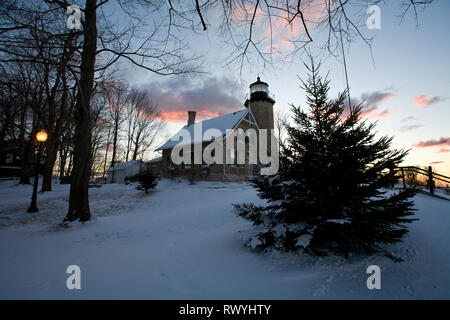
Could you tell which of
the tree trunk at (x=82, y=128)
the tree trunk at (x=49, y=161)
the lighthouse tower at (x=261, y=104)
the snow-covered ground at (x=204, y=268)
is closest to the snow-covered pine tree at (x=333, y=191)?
the snow-covered ground at (x=204, y=268)

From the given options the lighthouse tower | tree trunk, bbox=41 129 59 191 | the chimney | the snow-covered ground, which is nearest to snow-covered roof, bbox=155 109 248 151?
the chimney

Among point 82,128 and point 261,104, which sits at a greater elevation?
point 261,104

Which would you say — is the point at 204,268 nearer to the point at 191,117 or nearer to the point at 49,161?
the point at 49,161

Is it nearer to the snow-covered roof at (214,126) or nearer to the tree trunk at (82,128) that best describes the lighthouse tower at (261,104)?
the snow-covered roof at (214,126)

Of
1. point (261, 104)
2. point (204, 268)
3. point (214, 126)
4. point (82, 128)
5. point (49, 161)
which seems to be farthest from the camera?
point (261, 104)

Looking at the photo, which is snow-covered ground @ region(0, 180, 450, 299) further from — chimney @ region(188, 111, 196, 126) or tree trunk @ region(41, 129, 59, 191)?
chimney @ region(188, 111, 196, 126)

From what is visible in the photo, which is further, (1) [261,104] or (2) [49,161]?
(1) [261,104]

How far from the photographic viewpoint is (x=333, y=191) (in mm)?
3412

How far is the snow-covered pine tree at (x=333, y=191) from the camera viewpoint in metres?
3.09

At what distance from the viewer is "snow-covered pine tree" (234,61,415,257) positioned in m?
3.09

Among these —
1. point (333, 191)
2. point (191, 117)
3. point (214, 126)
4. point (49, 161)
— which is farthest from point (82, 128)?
point (191, 117)

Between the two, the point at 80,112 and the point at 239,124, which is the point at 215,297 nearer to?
the point at 80,112

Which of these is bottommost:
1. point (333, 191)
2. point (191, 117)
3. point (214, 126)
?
point (333, 191)
